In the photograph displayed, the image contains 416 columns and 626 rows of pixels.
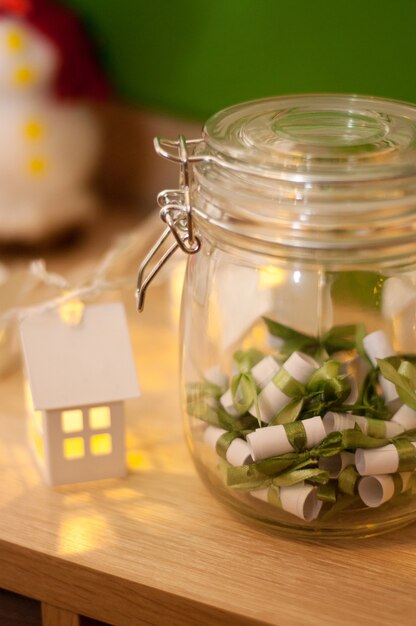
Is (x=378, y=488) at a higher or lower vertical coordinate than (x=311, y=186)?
lower

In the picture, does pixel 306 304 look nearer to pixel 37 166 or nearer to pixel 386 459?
pixel 386 459

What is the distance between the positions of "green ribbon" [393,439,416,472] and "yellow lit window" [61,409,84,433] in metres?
0.22

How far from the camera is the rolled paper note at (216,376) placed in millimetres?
642

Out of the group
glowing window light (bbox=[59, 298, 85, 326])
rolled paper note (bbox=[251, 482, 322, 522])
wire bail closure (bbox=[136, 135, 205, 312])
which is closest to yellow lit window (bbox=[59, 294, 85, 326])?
glowing window light (bbox=[59, 298, 85, 326])

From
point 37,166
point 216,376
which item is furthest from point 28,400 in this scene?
point 37,166

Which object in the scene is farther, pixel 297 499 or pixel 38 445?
pixel 38 445

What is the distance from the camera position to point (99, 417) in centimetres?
67

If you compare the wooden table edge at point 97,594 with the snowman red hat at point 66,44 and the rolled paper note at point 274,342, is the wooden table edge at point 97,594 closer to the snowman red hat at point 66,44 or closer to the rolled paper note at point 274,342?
the rolled paper note at point 274,342

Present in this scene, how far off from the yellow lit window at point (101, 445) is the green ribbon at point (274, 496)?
135 mm

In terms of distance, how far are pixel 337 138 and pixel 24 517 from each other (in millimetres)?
321

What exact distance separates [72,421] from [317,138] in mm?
258

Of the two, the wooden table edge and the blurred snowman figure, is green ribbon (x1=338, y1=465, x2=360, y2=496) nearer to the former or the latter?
the wooden table edge

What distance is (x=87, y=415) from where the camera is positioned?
2.16 feet

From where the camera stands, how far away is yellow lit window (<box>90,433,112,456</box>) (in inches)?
26.5
